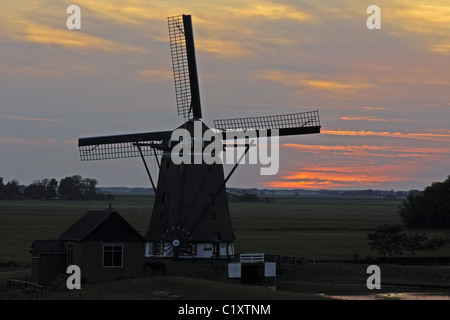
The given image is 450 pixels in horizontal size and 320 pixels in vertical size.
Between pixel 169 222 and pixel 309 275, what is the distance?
446 inches

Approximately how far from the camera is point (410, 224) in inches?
5640

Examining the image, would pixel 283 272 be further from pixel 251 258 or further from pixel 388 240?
pixel 388 240

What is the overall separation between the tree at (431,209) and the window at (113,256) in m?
88.6

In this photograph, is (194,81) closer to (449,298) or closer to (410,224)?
(449,298)

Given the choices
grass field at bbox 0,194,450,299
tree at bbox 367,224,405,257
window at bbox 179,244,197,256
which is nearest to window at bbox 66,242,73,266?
grass field at bbox 0,194,450,299

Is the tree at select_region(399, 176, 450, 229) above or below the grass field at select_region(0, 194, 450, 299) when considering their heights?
above

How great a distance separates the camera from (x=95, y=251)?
57250mm

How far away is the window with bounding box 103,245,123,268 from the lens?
57688 millimetres

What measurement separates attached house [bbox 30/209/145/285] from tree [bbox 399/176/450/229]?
87979 mm

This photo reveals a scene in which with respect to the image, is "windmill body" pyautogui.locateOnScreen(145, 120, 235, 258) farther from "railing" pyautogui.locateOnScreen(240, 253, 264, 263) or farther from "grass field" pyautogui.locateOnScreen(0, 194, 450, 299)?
"grass field" pyautogui.locateOnScreen(0, 194, 450, 299)

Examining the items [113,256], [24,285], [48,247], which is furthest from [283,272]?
[24,285]

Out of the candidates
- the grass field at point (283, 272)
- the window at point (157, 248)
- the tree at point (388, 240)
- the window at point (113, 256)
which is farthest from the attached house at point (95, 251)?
the tree at point (388, 240)

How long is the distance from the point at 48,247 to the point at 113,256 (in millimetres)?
4503
